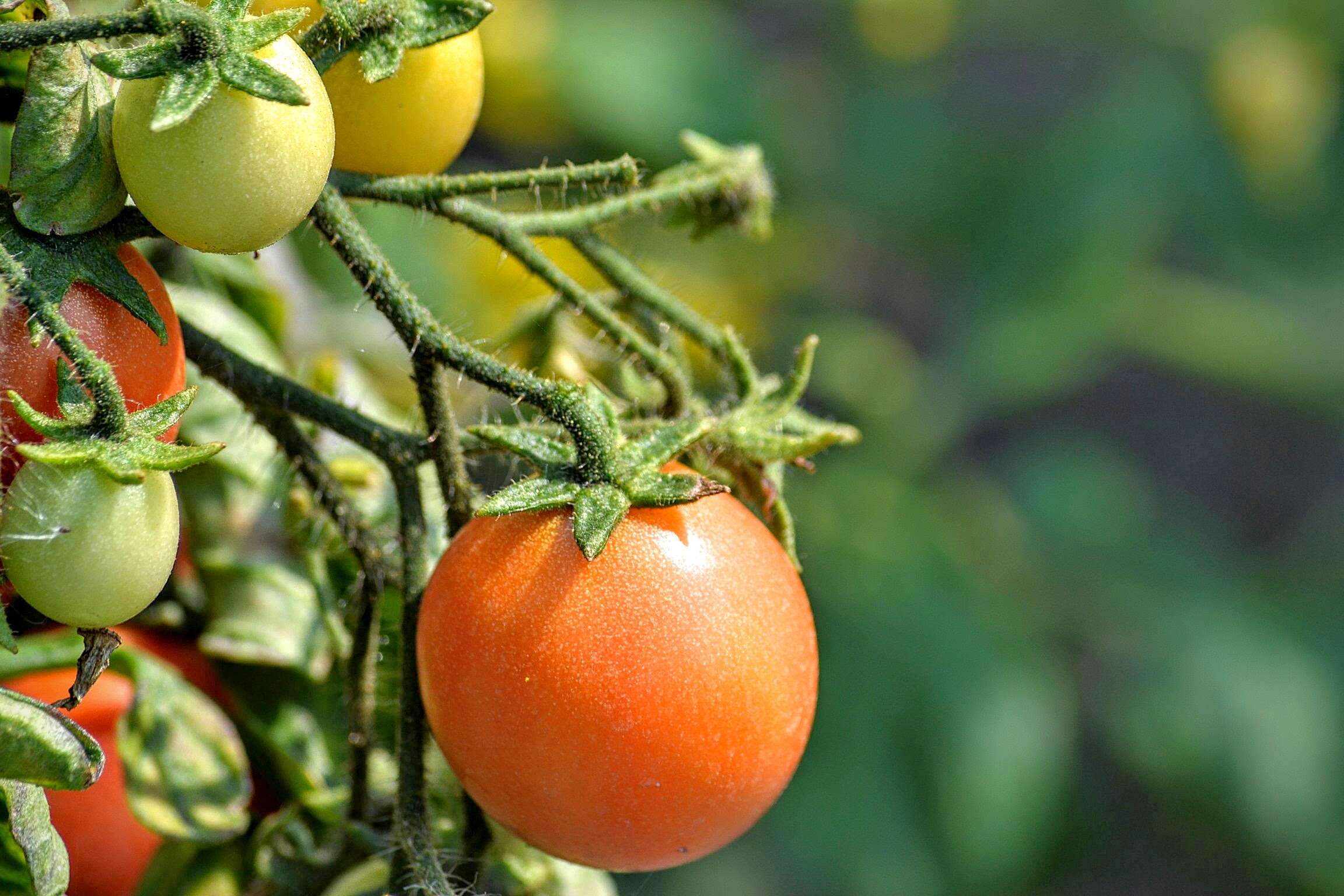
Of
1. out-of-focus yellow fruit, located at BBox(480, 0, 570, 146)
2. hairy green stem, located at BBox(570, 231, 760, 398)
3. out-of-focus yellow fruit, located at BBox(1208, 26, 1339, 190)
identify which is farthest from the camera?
out-of-focus yellow fruit, located at BBox(1208, 26, 1339, 190)

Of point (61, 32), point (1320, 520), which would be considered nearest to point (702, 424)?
point (61, 32)

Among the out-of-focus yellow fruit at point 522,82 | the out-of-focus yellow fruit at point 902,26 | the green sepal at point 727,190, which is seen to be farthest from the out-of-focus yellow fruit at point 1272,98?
the green sepal at point 727,190

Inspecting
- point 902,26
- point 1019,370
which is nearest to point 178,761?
point 1019,370

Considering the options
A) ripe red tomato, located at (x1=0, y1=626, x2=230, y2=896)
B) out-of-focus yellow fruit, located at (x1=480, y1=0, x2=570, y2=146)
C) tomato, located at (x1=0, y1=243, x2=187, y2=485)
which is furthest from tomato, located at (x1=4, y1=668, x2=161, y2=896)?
out-of-focus yellow fruit, located at (x1=480, y1=0, x2=570, y2=146)

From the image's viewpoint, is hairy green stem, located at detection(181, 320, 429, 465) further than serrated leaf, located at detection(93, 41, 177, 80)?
Yes

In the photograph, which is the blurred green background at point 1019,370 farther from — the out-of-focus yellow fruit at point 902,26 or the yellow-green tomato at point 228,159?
the yellow-green tomato at point 228,159

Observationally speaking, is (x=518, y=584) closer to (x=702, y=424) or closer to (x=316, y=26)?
(x=702, y=424)

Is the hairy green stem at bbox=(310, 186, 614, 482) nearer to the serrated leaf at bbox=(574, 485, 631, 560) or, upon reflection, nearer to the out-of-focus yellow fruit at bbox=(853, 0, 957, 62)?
the serrated leaf at bbox=(574, 485, 631, 560)

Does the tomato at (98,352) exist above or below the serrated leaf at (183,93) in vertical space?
below
